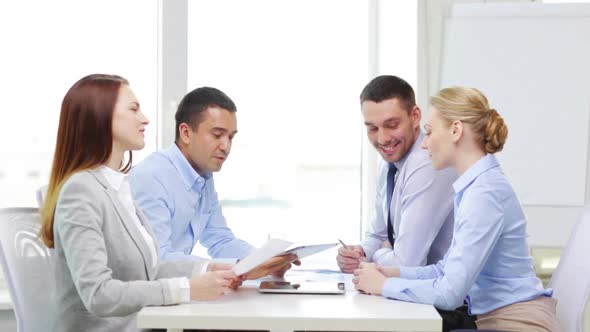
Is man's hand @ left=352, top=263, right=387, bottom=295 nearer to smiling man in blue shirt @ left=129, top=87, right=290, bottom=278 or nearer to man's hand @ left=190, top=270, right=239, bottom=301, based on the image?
man's hand @ left=190, top=270, right=239, bottom=301

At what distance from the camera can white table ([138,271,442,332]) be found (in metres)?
1.78

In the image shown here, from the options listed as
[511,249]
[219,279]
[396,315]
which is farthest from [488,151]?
[219,279]

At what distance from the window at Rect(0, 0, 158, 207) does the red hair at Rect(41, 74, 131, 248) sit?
1.79m

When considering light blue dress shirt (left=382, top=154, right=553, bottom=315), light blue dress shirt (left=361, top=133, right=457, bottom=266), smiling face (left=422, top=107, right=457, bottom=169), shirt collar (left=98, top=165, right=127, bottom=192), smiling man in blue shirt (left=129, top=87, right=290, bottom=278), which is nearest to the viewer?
light blue dress shirt (left=382, top=154, right=553, bottom=315)

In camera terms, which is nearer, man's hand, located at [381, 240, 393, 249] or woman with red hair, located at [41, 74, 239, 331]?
woman with red hair, located at [41, 74, 239, 331]

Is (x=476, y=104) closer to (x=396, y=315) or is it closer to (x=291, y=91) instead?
(x=396, y=315)

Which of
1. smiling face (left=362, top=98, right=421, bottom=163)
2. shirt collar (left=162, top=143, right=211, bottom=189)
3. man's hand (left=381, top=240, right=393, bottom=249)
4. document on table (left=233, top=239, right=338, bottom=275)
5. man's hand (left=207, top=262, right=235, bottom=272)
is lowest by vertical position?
man's hand (left=381, top=240, right=393, bottom=249)

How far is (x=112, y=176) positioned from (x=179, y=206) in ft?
2.39

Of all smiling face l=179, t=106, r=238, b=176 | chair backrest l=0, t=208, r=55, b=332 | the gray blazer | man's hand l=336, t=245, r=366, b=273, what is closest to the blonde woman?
man's hand l=336, t=245, r=366, b=273

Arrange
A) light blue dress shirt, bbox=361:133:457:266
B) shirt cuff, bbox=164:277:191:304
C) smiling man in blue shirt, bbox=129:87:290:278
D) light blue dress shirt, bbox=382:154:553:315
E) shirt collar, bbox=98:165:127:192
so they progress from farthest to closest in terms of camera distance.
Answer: smiling man in blue shirt, bbox=129:87:290:278
light blue dress shirt, bbox=361:133:457:266
shirt collar, bbox=98:165:127:192
light blue dress shirt, bbox=382:154:553:315
shirt cuff, bbox=164:277:191:304

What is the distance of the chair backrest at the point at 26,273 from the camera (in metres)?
2.18

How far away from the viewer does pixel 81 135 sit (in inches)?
83.0

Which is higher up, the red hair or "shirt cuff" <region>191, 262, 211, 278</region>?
Answer: the red hair

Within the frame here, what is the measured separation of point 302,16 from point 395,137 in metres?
1.54
